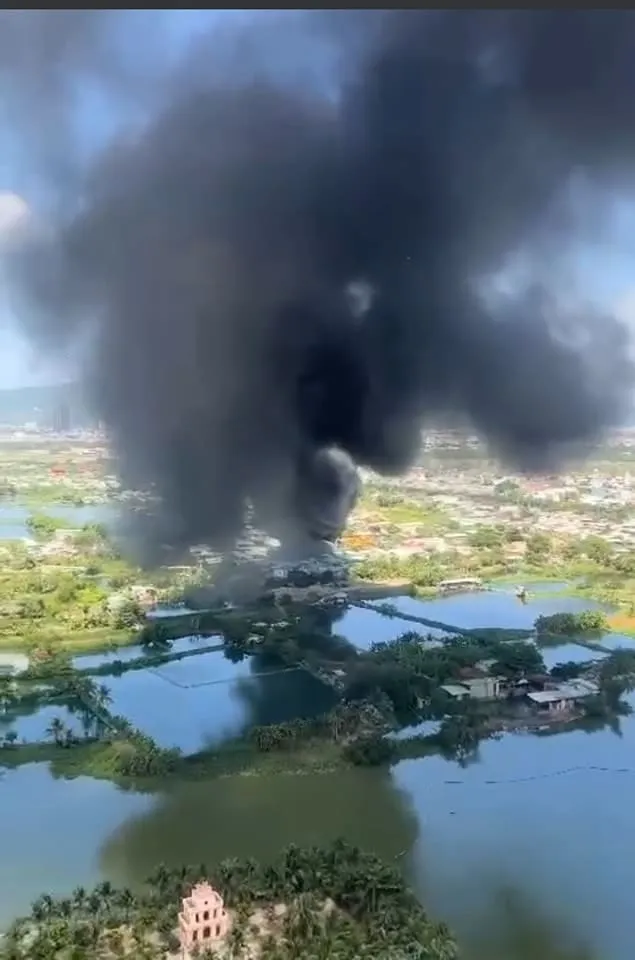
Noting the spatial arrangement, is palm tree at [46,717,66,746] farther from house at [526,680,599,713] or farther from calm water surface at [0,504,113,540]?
house at [526,680,599,713]

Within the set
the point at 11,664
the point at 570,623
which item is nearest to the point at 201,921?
the point at 11,664

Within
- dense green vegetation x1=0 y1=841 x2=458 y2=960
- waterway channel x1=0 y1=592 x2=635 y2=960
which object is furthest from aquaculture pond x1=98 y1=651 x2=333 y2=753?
dense green vegetation x1=0 y1=841 x2=458 y2=960

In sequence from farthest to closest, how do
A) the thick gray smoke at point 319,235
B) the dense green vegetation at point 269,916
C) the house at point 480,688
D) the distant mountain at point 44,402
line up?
the house at point 480,688
the distant mountain at point 44,402
the thick gray smoke at point 319,235
the dense green vegetation at point 269,916

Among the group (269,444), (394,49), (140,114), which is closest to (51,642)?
(269,444)

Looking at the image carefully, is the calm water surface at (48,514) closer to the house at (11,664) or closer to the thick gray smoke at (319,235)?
the thick gray smoke at (319,235)

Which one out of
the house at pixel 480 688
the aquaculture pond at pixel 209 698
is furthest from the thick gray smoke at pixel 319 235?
the house at pixel 480 688

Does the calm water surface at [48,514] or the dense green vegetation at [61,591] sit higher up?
the calm water surface at [48,514]
